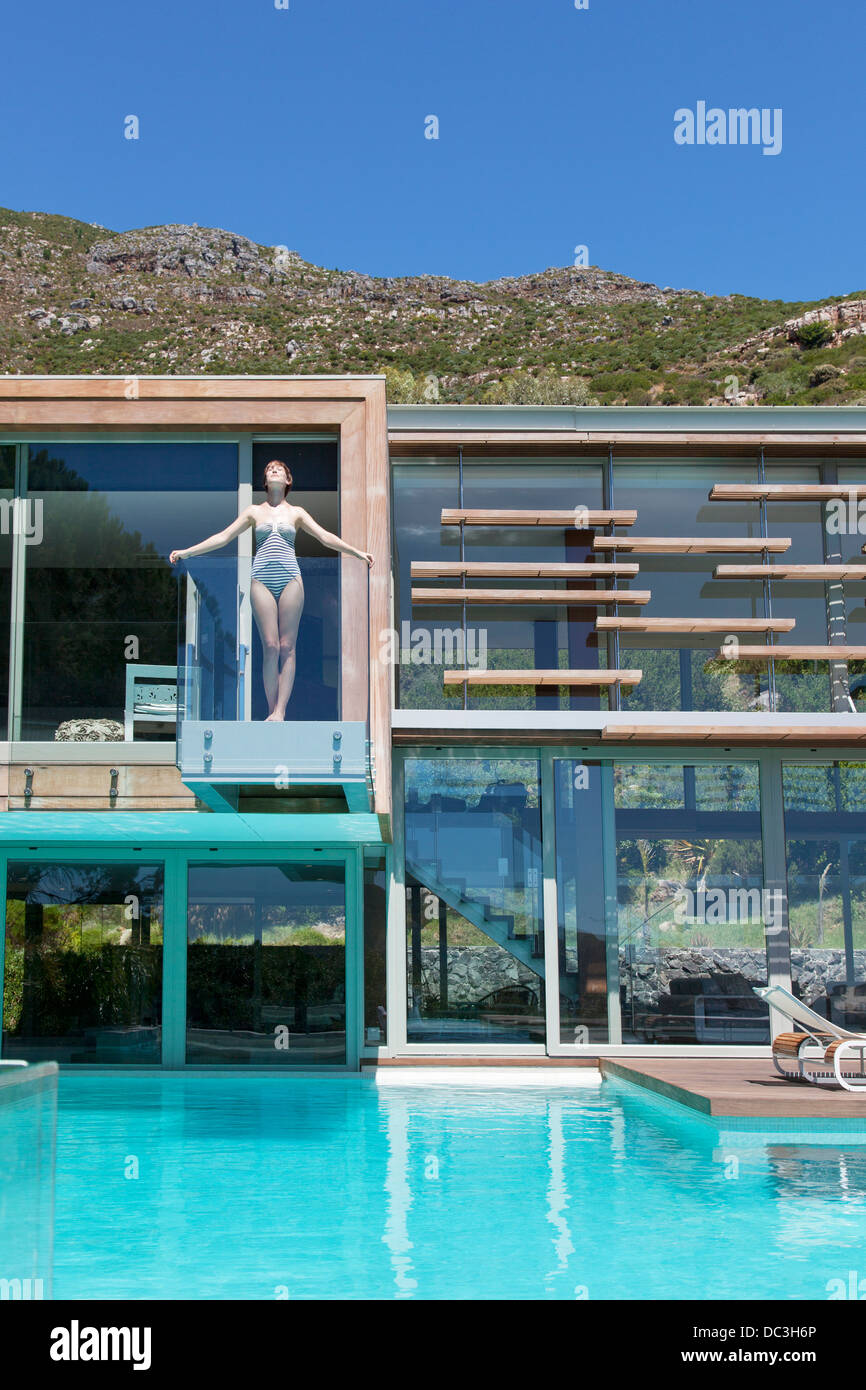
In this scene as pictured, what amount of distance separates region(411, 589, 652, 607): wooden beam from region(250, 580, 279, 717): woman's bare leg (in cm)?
381

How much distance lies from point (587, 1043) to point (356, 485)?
19.1ft

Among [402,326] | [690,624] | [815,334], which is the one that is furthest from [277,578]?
[402,326]

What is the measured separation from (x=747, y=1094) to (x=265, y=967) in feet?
16.9

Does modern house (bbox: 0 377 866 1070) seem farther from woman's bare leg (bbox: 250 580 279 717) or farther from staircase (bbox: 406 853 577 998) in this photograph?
woman's bare leg (bbox: 250 580 279 717)

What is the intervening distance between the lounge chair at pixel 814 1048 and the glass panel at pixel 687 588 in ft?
10.8

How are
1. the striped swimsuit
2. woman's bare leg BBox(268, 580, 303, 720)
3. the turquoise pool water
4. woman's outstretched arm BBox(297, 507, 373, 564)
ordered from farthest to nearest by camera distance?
woman's outstretched arm BBox(297, 507, 373, 564)
the striped swimsuit
woman's bare leg BBox(268, 580, 303, 720)
the turquoise pool water

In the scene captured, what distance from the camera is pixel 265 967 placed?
40.0 feet

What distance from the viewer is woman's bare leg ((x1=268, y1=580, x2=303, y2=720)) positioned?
334 inches

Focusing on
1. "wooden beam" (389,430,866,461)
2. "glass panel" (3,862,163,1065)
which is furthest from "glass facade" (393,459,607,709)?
"glass panel" (3,862,163,1065)

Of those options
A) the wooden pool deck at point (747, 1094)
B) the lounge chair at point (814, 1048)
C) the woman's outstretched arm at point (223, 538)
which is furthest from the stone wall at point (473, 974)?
the woman's outstretched arm at point (223, 538)

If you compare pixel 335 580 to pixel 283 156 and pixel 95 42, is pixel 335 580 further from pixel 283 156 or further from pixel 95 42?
pixel 283 156

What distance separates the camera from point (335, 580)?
29.9 ft

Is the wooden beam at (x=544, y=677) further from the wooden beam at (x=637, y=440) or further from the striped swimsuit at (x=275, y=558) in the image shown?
the striped swimsuit at (x=275, y=558)
